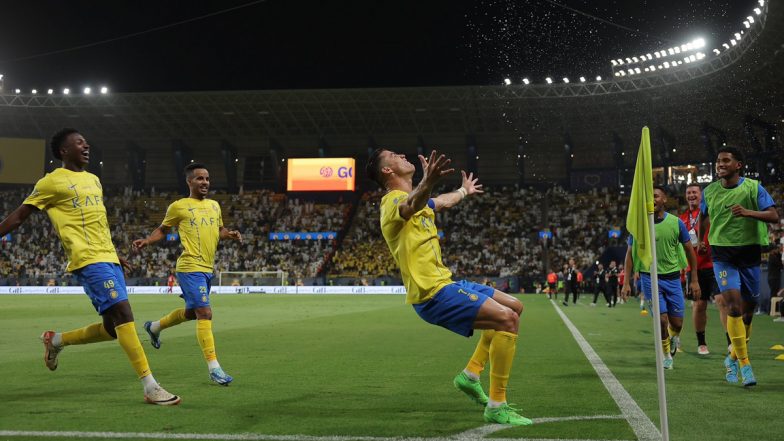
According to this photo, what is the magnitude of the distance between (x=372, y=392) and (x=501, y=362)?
201 centimetres

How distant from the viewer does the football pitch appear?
17.4 ft

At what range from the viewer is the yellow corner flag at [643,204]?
186 inches

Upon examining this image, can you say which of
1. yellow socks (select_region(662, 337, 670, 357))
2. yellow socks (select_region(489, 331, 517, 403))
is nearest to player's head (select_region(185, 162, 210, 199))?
yellow socks (select_region(489, 331, 517, 403))

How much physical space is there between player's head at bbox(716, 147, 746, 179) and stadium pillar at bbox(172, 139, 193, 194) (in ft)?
183

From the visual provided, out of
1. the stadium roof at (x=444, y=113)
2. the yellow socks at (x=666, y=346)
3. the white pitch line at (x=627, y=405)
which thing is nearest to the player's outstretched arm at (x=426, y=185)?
the white pitch line at (x=627, y=405)

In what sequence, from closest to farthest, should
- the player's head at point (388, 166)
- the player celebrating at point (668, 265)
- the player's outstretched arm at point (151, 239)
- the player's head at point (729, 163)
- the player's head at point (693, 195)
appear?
1. the player's head at point (388, 166)
2. the player's head at point (729, 163)
3. the player's outstretched arm at point (151, 239)
4. the player celebrating at point (668, 265)
5. the player's head at point (693, 195)

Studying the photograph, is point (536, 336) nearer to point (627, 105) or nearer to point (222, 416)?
point (222, 416)

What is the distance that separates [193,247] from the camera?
28.4 ft

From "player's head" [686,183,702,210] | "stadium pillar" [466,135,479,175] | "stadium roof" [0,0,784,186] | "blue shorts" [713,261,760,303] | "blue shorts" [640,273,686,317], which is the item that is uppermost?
"stadium roof" [0,0,784,186]

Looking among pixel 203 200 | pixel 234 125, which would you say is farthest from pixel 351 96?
pixel 203 200

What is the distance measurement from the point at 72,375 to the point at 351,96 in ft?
145

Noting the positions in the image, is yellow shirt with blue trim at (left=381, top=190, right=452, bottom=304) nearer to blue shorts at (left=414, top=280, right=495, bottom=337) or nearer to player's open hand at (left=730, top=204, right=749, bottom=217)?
blue shorts at (left=414, top=280, right=495, bottom=337)

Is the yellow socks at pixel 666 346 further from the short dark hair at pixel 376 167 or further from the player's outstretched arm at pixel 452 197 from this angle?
the short dark hair at pixel 376 167

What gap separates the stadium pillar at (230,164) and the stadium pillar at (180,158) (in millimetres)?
3036
